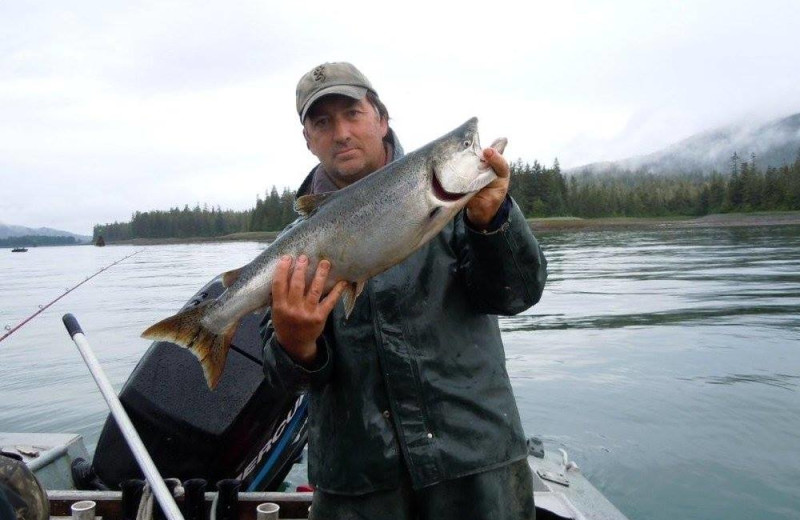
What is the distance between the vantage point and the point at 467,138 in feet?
9.48

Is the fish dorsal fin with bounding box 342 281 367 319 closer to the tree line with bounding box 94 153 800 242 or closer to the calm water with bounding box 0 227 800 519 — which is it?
the calm water with bounding box 0 227 800 519

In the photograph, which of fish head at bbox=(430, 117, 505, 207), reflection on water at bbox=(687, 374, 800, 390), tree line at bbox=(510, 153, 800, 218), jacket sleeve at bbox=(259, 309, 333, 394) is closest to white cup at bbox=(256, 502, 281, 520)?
jacket sleeve at bbox=(259, 309, 333, 394)

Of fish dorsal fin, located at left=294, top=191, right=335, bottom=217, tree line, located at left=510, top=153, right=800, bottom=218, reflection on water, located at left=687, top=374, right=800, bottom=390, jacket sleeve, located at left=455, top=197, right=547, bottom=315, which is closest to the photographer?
jacket sleeve, located at left=455, top=197, right=547, bottom=315

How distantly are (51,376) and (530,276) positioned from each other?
39.4 feet

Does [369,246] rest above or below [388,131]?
below

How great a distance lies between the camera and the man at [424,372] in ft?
9.20

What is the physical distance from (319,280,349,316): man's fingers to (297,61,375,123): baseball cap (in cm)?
98

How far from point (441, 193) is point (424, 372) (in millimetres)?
777

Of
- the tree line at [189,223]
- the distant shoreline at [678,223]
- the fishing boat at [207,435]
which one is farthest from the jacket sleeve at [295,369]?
the tree line at [189,223]

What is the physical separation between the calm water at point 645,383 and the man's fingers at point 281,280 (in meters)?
4.77

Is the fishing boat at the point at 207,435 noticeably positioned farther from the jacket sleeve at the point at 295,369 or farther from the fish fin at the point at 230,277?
the jacket sleeve at the point at 295,369

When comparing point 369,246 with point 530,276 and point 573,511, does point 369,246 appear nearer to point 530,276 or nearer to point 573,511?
point 530,276

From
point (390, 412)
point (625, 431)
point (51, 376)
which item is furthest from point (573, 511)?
point (51, 376)

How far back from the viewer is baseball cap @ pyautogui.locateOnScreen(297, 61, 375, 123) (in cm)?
328
